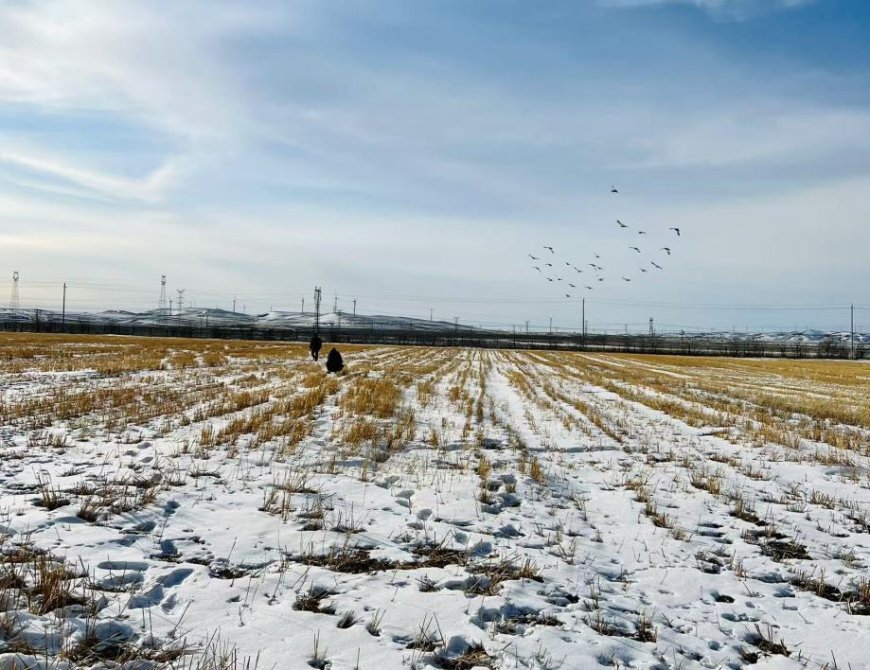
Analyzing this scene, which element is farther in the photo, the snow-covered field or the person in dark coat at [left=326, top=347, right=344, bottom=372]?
the person in dark coat at [left=326, top=347, right=344, bottom=372]

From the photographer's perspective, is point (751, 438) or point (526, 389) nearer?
point (751, 438)

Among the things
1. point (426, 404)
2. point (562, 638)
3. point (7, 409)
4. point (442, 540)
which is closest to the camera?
point (562, 638)

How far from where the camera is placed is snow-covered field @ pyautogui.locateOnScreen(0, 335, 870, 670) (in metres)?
3.76

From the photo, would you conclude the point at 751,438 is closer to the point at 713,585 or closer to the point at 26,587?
the point at 713,585

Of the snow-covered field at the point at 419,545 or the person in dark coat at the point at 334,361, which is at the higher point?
the person in dark coat at the point at 334,361

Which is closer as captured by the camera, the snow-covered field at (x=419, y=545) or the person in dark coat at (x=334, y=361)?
the snow-covered field at (x=419, y=545)

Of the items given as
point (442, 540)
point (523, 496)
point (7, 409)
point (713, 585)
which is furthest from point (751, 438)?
point (7, 409)

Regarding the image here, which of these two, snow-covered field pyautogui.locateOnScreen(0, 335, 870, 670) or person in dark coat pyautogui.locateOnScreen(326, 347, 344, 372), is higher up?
person in dark coat pyautogui.locateOnScreen(326, 347, 344, 372)

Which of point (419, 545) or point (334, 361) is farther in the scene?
point (334, 361)

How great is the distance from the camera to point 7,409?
12.3m

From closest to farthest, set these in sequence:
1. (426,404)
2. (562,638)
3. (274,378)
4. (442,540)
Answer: (562,638), (442,540), (426,404), (274,378)

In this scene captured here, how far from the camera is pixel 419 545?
18.6 feet

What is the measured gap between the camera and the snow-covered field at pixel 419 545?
376 centimetres

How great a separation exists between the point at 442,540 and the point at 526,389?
16.9m
